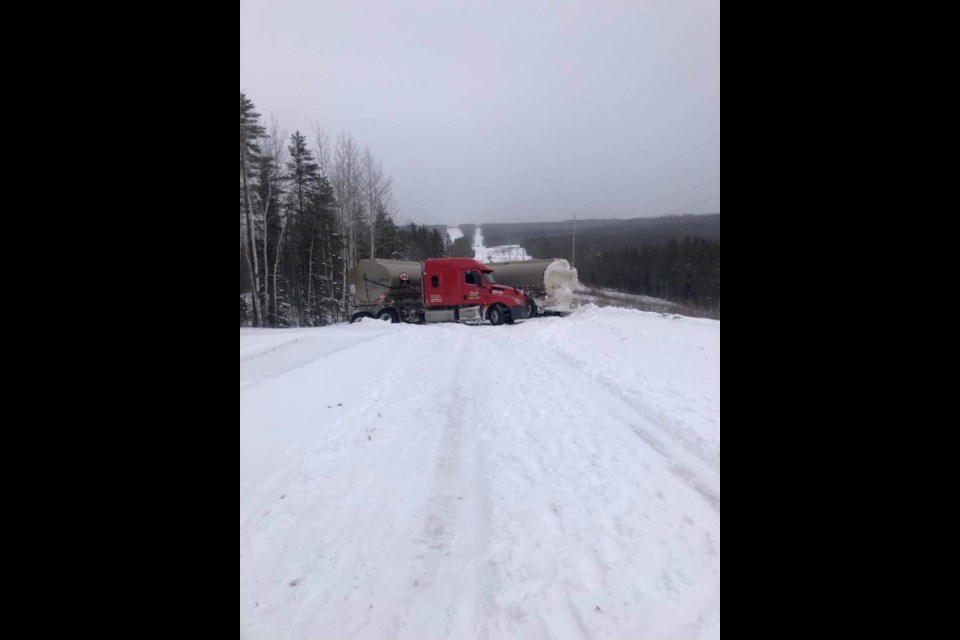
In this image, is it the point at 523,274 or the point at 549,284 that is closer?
the point at 549,284

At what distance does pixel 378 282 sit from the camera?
20.6m

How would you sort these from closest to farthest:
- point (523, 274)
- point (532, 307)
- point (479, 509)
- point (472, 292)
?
point (479, 509)
point (472, 292)
point (532, 307)
point (523, 274)

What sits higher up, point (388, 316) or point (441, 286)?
point (441, 286)

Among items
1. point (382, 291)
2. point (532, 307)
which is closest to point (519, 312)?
point (532, 307)

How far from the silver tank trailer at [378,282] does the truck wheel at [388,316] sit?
2.15 ft

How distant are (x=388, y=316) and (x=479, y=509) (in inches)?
721

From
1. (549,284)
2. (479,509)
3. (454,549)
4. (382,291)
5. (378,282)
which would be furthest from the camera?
(549,284)

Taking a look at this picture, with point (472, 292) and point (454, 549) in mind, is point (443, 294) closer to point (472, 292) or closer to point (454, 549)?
point (472, 292)

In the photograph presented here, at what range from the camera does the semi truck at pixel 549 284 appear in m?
22.7
